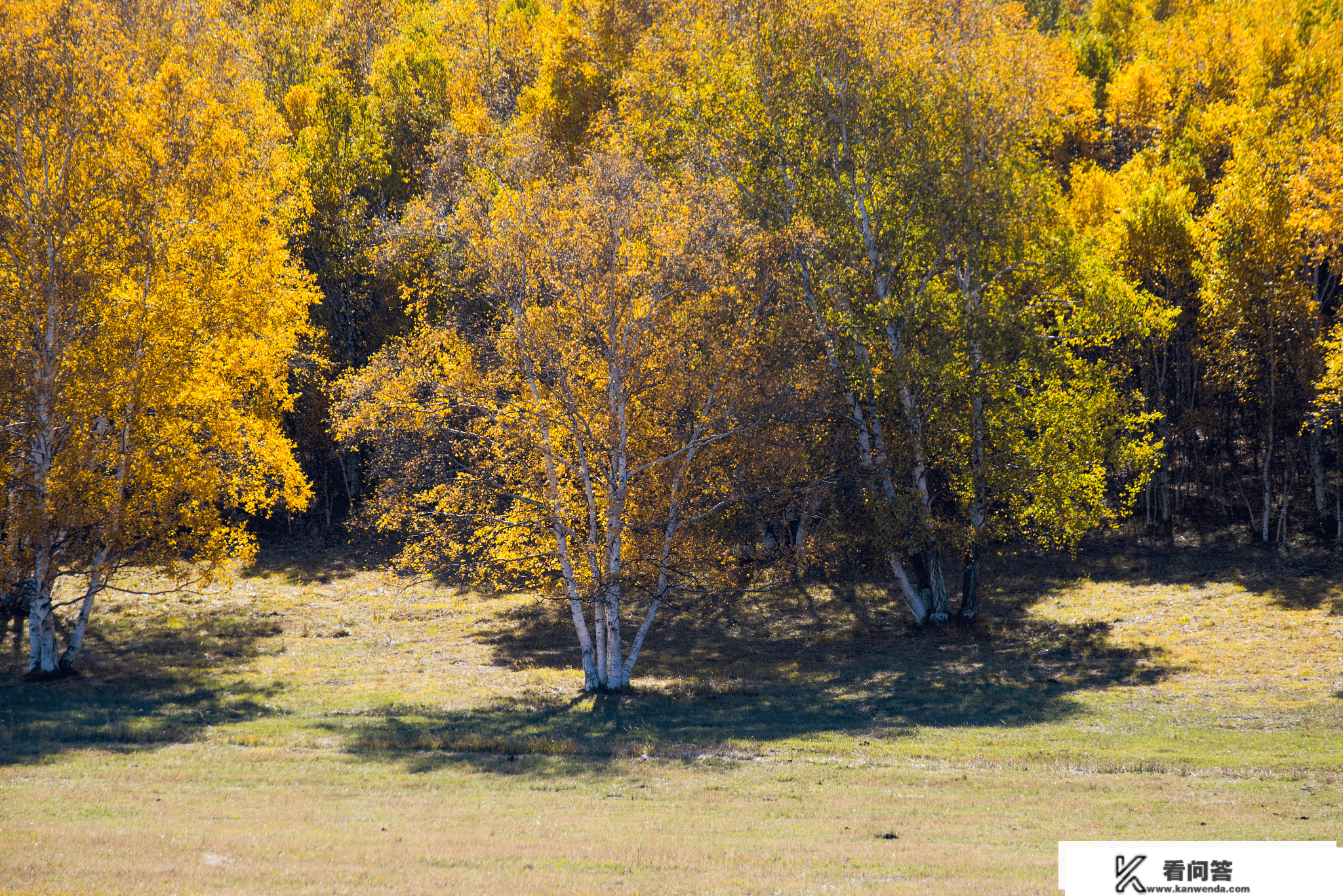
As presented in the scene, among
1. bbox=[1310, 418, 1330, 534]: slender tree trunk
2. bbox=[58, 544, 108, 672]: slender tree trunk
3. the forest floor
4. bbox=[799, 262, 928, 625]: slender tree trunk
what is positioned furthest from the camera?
bbox=[1310, 418, 1330, 534]: slender tree trunk

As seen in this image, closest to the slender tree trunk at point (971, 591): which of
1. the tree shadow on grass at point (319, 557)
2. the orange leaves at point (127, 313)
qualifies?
the orange leaves at point (127, 313)

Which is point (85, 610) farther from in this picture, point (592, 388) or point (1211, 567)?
point (1211, 567)

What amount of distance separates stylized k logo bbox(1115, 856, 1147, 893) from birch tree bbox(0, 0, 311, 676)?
21.5 metres

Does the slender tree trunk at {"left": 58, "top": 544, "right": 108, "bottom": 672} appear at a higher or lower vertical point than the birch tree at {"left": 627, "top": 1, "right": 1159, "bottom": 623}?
lower

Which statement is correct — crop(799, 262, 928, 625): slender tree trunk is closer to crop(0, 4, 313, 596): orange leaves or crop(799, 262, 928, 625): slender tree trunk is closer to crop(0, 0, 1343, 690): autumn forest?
crop(0, 0, 1343, 690): autumn forest

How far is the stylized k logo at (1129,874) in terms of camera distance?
9.38m

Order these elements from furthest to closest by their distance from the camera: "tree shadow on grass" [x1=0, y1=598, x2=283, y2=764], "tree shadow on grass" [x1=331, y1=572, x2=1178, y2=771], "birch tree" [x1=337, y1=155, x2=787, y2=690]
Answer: "birch tree" [x1=337, y1=155, x2=787, y2=690] → "tree shadow on grass" [x1=331, y1=572, x2=1178, y2=771] → "tree shadow on grass" [x1=0, y1=598, x2=283, y2=764]

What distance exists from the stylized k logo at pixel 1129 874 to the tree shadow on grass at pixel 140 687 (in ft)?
51.1

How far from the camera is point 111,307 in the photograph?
23.0 meters

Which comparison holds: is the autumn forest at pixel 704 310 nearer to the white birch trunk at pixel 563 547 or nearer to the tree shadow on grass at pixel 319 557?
the white birch trunk at pixel 563 547

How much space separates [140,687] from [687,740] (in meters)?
13.9

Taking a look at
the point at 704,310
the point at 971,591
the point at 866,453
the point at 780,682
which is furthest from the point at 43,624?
the point at 971,591

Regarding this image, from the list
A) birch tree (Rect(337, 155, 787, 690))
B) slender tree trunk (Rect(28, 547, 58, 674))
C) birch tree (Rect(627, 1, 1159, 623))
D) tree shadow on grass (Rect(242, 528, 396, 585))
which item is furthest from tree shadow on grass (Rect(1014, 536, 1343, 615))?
slender tree trunk (Rect(28, 547, 58, 674))

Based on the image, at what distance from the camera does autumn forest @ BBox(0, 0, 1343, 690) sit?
23000 mm
